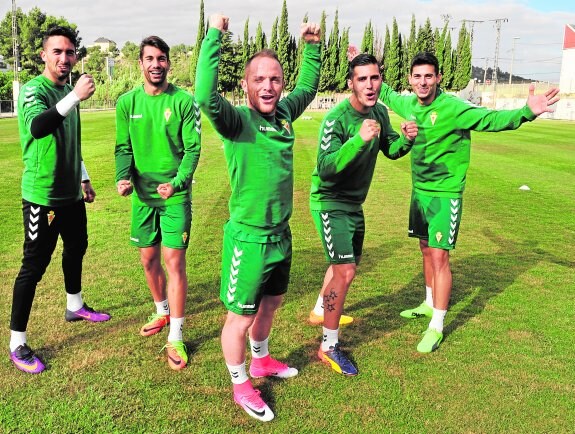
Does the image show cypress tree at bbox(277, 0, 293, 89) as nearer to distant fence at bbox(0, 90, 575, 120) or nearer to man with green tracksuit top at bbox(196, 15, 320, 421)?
distant fence at bbox(0, 90, 575, 120)

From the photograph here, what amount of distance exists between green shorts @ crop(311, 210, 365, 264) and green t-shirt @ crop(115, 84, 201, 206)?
120 cm

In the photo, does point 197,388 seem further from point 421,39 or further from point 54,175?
point 421,39

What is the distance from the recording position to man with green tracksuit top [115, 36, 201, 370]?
13.6 feet

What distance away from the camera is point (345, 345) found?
4.61 meters

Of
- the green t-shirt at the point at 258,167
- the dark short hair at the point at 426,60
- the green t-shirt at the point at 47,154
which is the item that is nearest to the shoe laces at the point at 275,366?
the green t-shirt at the point at 258,167

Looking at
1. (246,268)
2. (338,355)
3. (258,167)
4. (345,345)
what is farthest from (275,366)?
(258,167)

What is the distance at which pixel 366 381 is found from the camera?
397cm

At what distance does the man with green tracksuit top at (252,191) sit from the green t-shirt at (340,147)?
0.43 m

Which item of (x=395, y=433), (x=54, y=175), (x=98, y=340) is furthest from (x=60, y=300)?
(x=395, y=433)

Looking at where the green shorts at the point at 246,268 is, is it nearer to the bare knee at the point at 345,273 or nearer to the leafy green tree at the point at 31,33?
the bare knee at the point at 345,273

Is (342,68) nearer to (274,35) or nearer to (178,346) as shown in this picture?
(274,35)

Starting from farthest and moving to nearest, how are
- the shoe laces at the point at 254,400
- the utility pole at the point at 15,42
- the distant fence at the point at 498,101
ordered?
the distant fence at the point at 498,101
the utility pole at the point at 15,42
the shoe laces at the point at 254,400

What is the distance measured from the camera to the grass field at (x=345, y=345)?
11.3 ft

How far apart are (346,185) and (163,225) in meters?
1.60
